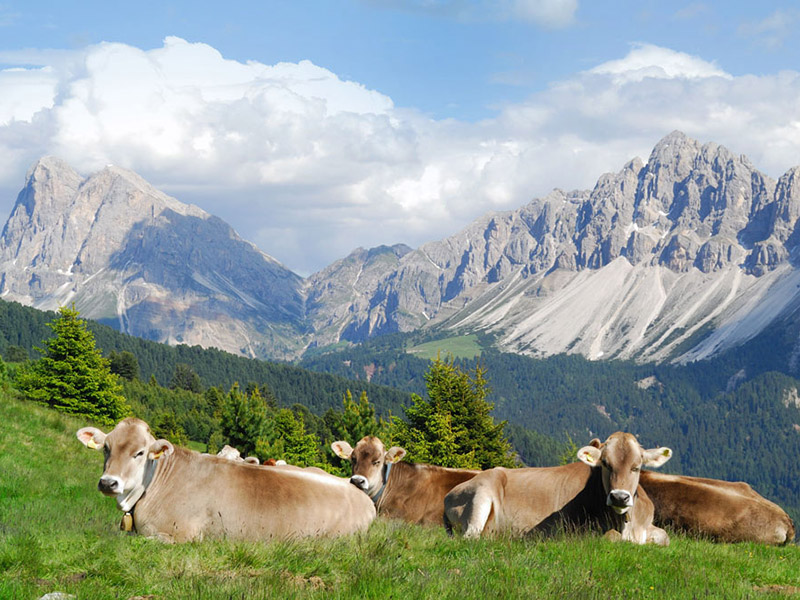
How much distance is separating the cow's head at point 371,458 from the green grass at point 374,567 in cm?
329

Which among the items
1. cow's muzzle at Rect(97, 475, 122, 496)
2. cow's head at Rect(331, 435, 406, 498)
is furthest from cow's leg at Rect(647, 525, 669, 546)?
cow's muzzle at Rect(97, 475, 122, 496)

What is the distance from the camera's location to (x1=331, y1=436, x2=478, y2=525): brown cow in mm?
14969

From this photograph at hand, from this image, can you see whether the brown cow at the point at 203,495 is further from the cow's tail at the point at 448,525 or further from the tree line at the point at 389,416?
the tree line at the point at 389,416

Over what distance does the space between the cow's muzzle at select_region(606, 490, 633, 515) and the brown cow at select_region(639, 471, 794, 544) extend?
3.91 meters

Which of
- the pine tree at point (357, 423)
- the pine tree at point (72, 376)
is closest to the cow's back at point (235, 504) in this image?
the pine tree at point (72, 376)

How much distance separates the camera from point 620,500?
10.9m

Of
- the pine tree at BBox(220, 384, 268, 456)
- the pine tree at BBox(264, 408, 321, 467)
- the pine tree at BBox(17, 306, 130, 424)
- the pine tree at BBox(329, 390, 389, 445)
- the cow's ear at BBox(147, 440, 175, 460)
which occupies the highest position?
the cow's ear at BBox(147, 440, 175, 460)

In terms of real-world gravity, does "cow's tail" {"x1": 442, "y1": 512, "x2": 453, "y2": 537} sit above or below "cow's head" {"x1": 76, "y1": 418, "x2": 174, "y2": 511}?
below

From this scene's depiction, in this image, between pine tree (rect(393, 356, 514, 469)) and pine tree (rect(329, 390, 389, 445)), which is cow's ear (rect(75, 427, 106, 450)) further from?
pine tree (rect(329, 390, 389, 445))

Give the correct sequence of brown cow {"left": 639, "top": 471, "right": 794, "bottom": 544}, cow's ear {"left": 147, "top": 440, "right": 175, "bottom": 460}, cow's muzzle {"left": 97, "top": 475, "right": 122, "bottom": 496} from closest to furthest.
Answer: cow's muzzle {"left": 97, "top": 475, "right": 122, "bottom": 496} → cow's ear {"left": 147, "top": 440, "right": 175, "bottom": 460} → brown cow {"left": 639, "top": 471, "right": 794, "bottom": 544}

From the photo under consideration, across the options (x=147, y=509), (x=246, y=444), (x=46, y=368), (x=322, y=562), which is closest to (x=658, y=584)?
(x=322, y=562)

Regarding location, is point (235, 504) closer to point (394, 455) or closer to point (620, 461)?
point (394, 455)

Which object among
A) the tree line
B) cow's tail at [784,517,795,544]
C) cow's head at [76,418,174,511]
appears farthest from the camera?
the tree line

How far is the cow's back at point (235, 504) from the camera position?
417 inches
